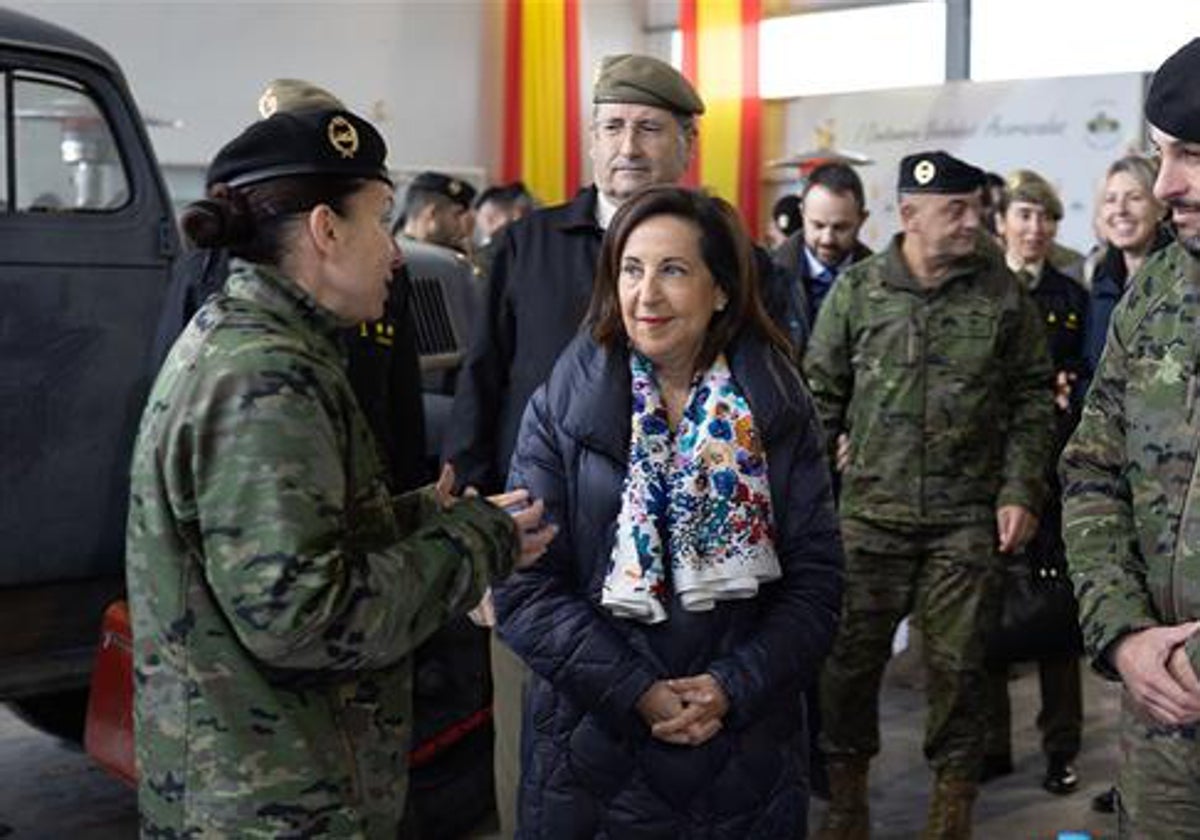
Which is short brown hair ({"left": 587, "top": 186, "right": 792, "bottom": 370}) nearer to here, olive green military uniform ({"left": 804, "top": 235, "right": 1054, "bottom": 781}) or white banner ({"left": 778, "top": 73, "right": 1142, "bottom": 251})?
olive green military uniform ({"left": 804, "top": 235, "right": 1054, "bottom": 781})

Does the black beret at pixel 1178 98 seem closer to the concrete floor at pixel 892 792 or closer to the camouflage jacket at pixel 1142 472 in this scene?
the camouflage jacket at pixel 1142 472

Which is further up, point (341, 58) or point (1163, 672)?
point (341, 58)

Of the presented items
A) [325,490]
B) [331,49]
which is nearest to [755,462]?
[325,490]

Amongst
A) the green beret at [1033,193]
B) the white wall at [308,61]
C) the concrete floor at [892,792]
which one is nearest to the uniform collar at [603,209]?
the concrete floor at [892,792]

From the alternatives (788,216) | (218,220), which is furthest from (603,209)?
(788,216)

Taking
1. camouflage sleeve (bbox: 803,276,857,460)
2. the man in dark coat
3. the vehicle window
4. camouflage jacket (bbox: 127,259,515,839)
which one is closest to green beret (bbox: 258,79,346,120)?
the vehicle window

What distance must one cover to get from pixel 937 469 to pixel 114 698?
1.90 meters

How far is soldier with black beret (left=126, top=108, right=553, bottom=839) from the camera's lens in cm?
164

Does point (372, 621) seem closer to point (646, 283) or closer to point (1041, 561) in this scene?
point (646, 283)

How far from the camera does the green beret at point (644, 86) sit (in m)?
2.88

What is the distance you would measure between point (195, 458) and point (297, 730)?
336 millimetres

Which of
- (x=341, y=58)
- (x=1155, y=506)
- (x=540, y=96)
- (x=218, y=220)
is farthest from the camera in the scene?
(x=540, y=96)

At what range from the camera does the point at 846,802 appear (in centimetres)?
367

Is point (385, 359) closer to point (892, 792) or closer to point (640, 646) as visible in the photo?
point (640, 646)
